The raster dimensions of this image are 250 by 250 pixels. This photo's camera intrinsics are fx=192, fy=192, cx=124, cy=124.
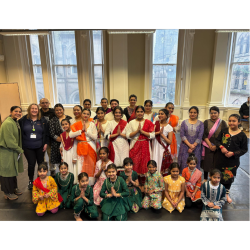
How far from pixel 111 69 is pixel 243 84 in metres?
4.61

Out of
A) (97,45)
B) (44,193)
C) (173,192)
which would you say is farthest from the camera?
(97,45)

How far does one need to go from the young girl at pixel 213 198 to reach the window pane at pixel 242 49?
5712 mm

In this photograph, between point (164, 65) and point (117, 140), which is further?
point (164, 65)

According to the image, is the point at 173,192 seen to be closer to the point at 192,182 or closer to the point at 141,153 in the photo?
the point at 192,182

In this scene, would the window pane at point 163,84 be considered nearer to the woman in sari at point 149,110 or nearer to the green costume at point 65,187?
the woman in sari at point 149,110

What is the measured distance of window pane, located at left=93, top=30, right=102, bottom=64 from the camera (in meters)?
6.19

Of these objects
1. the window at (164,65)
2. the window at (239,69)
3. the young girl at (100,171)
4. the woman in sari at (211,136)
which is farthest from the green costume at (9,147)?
the window at (239,69)

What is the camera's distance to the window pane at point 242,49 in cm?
633

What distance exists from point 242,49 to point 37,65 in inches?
276

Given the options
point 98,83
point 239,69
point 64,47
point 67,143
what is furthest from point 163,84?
point 67,143

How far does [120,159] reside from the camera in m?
2.89

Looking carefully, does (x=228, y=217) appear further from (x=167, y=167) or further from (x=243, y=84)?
(x=243, y=84)

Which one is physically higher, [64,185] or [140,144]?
[140,144]

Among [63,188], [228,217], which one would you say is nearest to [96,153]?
[63,188]
